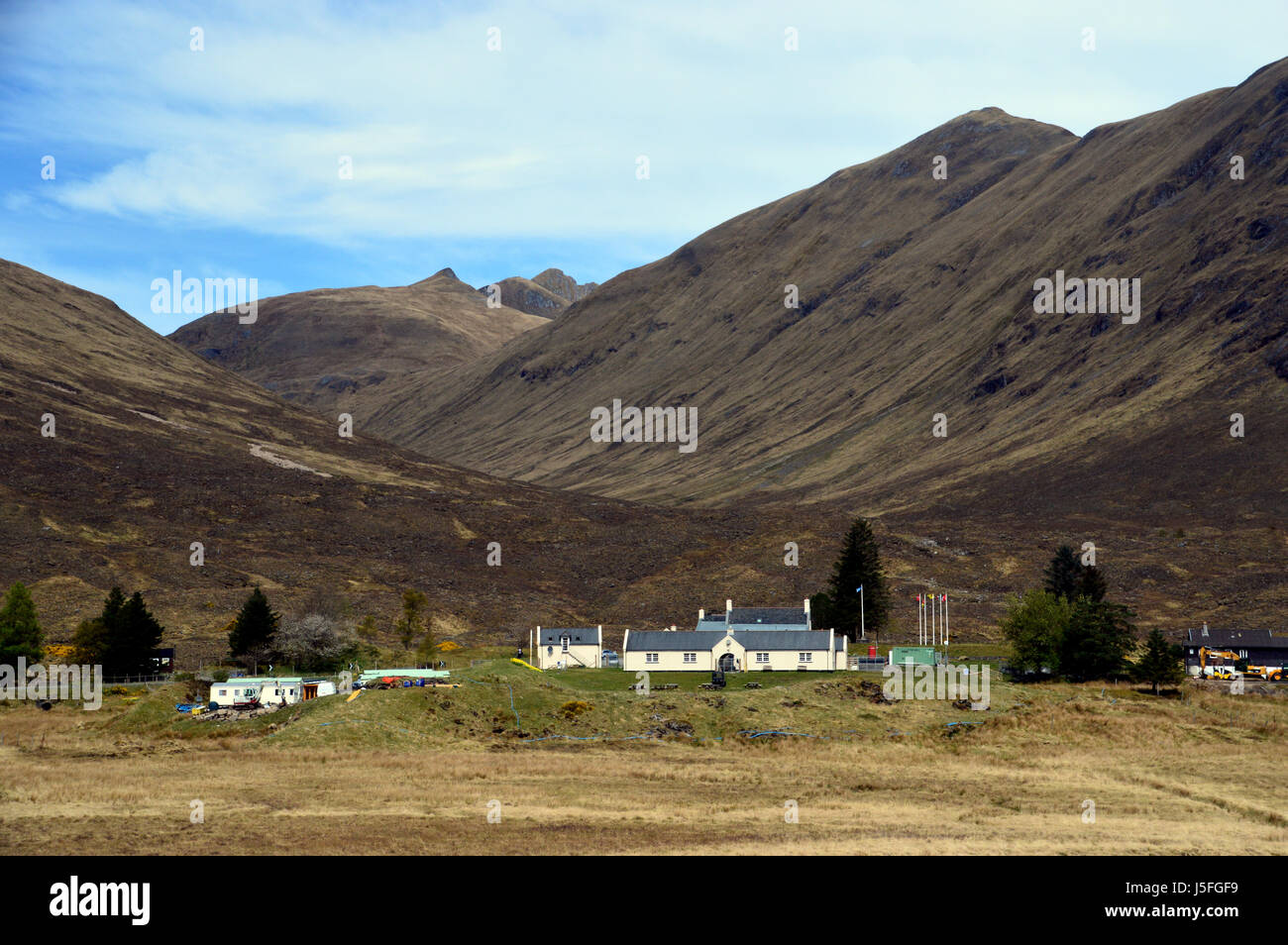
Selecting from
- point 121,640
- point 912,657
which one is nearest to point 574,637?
point 912,657

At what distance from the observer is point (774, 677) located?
7525cm

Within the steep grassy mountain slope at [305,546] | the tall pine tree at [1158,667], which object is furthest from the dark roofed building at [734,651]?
the steep grassy mountain slope at [305,546]

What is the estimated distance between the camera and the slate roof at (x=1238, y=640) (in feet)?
292

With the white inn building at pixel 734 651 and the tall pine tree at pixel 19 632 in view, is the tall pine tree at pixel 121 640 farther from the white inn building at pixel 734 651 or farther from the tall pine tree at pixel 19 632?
the white inn building at pixel 734 651

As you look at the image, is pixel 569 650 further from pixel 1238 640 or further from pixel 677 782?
pixel 1238 640

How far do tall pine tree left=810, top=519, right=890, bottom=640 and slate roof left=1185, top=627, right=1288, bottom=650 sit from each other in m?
24.4

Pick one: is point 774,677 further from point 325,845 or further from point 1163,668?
point 325,845

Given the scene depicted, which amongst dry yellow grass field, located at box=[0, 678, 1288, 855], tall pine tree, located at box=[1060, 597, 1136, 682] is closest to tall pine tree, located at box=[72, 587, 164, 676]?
dry yellow grass field, located at box=[0, 678, 1288, 855]

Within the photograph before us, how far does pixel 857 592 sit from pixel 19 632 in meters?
64.8

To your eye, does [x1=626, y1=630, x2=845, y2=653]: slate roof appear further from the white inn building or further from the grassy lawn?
the grassy lawn

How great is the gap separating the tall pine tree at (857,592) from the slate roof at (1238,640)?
24.4 m

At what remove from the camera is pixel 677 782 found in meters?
45.5

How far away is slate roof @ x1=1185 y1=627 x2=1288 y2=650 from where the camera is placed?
89.0 metres
